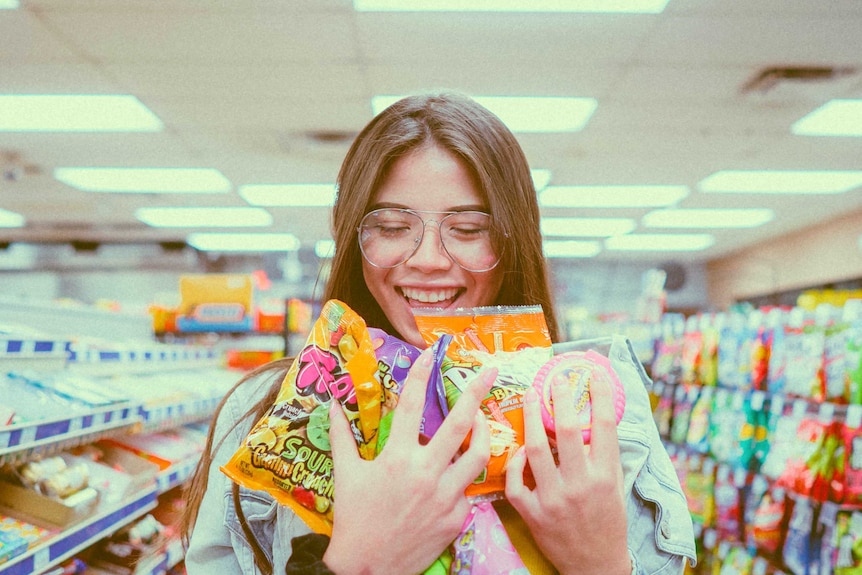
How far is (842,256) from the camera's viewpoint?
8867 millimetres

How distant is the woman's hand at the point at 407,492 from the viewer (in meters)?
0.64

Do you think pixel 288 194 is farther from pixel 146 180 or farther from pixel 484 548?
pixel 484 548

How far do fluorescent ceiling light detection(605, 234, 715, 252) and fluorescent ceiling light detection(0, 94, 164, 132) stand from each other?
24.5ft

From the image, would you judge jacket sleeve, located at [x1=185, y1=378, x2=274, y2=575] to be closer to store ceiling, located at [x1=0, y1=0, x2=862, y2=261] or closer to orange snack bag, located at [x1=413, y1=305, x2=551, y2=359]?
orange snack bag, located at [x1=413, y1=305, x2=551, y2=359]

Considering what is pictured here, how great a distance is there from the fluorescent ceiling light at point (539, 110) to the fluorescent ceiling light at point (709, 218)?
3.72m

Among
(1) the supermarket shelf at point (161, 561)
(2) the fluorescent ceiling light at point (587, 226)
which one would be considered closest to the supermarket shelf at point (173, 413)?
(1) the supermarket shelf at point (161, 561)

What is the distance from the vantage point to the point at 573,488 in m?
0.66

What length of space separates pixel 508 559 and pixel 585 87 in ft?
14.4

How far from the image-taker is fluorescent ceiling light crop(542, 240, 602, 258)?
1091cm

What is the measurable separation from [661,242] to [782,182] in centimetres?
386

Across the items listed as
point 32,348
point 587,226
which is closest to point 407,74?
point 32,348

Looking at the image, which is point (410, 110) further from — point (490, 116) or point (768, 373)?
point (768, 373)

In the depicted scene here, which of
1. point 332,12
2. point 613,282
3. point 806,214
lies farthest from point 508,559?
point 613,282

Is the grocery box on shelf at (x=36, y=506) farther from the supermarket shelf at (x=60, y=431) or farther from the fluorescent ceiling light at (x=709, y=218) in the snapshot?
the fluorescent ceiling light at (x=709, y=218)
